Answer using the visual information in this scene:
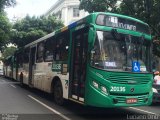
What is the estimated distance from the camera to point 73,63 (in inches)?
417

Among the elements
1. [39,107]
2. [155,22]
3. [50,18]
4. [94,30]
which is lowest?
[39,107]

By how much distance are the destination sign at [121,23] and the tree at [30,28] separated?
22158mm

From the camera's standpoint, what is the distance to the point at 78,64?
10.2m

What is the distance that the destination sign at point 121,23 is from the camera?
9.69 metres

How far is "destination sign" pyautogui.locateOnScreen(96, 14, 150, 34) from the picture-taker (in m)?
9.69

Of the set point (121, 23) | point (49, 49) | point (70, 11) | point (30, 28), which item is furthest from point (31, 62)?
point (70, 11)

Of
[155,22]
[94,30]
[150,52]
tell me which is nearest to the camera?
[94,30]

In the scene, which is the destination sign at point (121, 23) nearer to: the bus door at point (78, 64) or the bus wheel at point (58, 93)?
the bus door at point (78, 64)

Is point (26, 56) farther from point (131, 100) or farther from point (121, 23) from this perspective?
point (131, 100)

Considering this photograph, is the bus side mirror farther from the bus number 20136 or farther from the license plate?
the license plate

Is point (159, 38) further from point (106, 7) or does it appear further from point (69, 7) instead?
point (69, 7)

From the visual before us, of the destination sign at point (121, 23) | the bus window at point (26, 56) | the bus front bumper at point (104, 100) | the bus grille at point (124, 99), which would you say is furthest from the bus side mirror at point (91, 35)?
the bus window at point (26, 56)

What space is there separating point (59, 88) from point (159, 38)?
9774 mm

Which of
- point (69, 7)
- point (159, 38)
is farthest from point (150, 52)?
point (69, 7)
